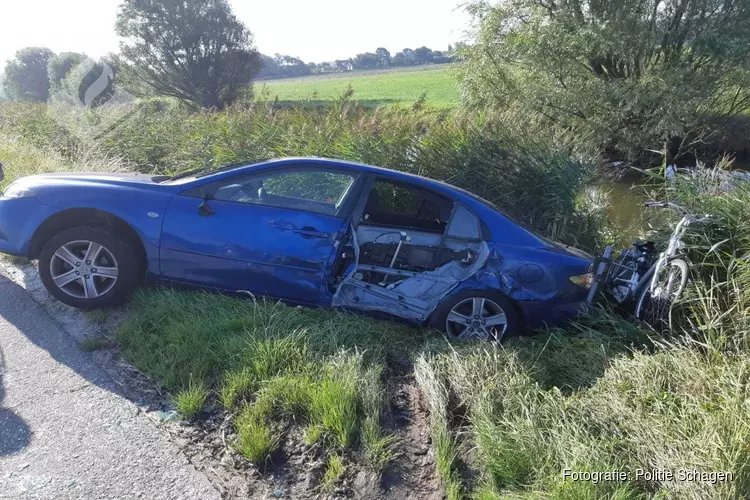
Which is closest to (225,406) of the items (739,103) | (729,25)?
(729,25)

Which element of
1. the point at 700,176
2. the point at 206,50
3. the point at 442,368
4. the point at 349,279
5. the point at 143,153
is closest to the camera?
the point at 442,368

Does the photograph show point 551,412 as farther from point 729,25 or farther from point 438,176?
point 729,25

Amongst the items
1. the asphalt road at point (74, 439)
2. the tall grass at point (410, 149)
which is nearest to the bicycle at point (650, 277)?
the tall grass at point (410, 149)

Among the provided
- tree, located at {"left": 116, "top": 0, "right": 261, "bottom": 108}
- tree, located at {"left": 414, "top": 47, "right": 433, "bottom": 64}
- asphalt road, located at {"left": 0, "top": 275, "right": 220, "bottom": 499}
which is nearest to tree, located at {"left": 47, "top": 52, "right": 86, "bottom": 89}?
tree, located at {"left": 116, "top": 0, "right": 261, "bottom": 108}

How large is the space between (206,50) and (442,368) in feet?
129

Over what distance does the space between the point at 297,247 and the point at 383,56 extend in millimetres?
104568

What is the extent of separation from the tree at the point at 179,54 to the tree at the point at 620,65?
2396 centimetres

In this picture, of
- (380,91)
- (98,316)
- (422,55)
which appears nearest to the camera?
(98,316)

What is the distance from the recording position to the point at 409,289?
475 cm

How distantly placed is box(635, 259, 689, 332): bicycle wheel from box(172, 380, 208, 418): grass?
344cm

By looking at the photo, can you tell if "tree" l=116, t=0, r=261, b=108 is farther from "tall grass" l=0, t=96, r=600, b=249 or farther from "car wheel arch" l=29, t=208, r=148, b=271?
"car wheel arch" l=29, t=208, r=148, b=271

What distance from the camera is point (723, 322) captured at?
4.17 meters

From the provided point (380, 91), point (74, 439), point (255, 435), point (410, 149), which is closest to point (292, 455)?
point (255, 435)

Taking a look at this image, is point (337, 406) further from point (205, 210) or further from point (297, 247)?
point (205, 210)
